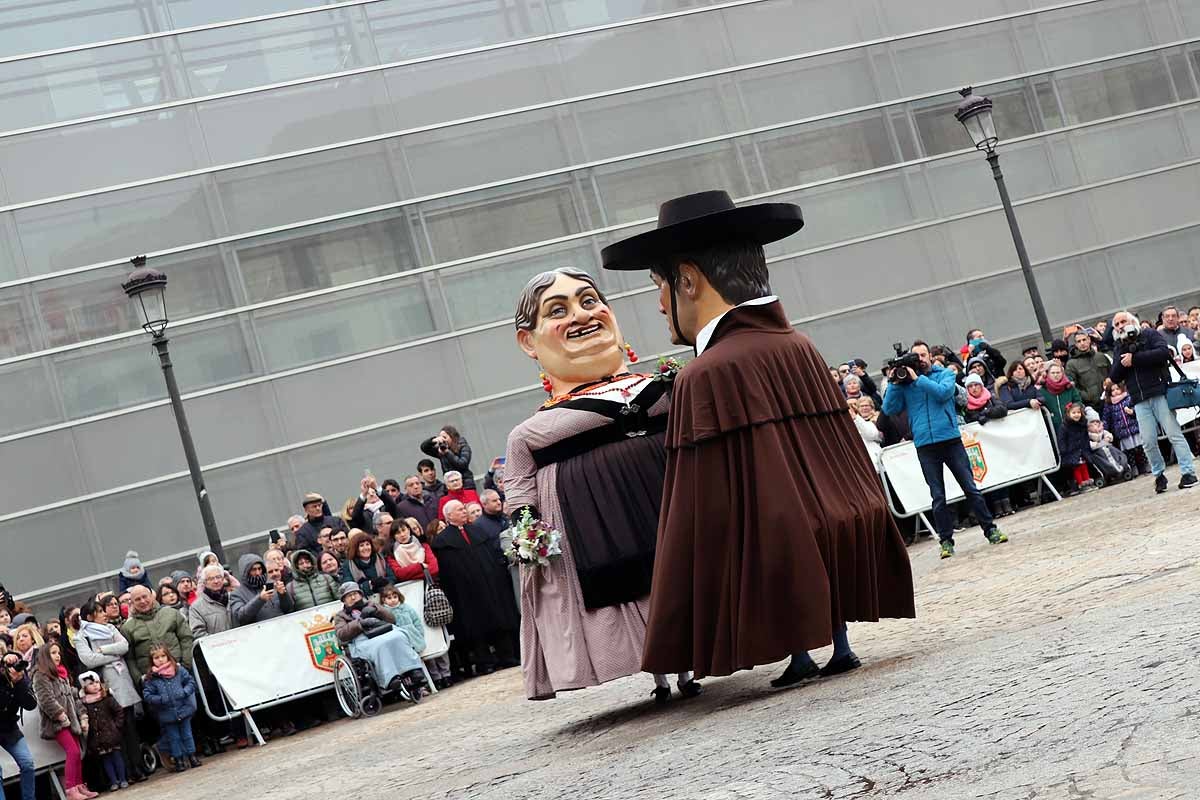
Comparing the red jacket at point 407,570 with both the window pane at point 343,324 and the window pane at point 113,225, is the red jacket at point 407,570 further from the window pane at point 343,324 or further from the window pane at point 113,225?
the window pane at point 113,225

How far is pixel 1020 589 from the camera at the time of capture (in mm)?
9086

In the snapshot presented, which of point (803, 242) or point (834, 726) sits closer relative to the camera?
point (834, 726)

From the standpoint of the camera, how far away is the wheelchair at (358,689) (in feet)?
45.9

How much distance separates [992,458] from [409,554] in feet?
20.0

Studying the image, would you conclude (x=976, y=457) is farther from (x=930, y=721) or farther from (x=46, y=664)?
(x=930, y=721)

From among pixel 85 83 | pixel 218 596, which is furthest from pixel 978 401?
pixel 85 83

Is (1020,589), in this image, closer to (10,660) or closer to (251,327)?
(10,660)

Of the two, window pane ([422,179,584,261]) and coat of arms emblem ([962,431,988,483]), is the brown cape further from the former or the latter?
window pane ([422,179,584,261])

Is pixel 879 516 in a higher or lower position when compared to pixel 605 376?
lower

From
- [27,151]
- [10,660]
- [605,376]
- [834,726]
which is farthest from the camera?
[27,151]

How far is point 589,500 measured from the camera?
27.7ft

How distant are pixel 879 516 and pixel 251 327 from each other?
57.0 feet

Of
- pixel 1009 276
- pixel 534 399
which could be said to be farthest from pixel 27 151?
pixel 1009 276

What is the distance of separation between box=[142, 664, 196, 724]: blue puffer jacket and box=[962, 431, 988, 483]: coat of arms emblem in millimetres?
8012
